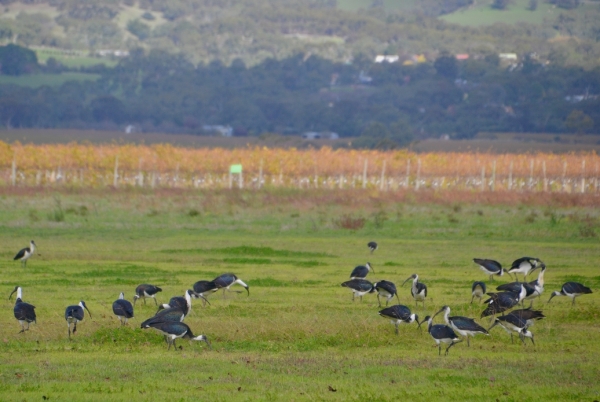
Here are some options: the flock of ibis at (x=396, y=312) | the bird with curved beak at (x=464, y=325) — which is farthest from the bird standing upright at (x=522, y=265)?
the bird with curved beak at (x=464, y=325)

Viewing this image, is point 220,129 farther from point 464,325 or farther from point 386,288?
point 464,325

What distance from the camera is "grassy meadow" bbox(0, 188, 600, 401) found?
12.5 metres

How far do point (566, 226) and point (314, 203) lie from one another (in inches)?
449

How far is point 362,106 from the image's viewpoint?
188250 mm

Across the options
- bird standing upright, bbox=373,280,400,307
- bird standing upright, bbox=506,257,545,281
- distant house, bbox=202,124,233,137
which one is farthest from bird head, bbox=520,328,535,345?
distant house, bbox=202,124,233,137

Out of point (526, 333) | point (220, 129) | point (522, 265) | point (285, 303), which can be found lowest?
point (220, 129)

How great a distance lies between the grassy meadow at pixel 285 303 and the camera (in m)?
12.5

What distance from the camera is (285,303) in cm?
1945

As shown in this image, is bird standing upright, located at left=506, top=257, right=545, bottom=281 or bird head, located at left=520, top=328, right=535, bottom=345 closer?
bird head, located at left=520, top=328, right=535, bottom=345

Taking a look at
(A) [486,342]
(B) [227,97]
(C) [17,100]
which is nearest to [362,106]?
(B) [227,97]

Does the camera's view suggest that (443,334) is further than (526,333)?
No

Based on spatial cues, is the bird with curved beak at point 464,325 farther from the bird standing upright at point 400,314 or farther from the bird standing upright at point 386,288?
the bird standing upright at point 386,288

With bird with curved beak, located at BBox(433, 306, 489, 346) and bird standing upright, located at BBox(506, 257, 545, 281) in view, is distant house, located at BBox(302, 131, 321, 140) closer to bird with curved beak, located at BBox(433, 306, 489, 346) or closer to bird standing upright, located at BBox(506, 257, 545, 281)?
bird standing upright, located at BBox(506, 257, 545, 281)

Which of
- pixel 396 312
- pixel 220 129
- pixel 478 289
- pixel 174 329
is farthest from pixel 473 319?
pixel 220 129
